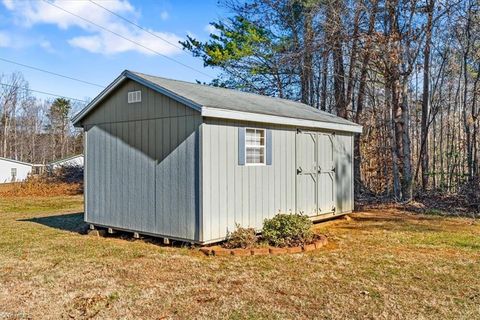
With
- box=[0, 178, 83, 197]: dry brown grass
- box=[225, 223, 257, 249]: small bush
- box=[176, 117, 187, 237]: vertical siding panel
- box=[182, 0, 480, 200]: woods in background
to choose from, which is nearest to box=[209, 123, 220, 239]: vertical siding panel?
box=[225, 223, 257, 249]: small bush

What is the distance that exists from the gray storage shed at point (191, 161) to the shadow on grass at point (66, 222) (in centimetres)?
95

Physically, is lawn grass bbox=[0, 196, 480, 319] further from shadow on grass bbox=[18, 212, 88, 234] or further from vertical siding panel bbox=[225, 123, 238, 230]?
shadow on grass bbox=[18, 212, 88, 234]

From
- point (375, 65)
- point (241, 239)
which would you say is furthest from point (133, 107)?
point (375, 65)

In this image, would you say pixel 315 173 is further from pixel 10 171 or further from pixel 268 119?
pixel 10 171

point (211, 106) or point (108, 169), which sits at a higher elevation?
point (211, 106)

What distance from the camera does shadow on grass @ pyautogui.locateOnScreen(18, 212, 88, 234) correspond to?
8.29 metres

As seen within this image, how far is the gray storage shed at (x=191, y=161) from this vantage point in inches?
231

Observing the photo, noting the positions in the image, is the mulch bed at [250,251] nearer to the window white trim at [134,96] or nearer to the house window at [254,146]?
the house window at [254,146]

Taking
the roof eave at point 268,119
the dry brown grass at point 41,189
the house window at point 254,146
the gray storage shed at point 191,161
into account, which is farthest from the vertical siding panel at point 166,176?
the dry brown grass at point 41,189

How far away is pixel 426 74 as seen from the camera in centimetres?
1240

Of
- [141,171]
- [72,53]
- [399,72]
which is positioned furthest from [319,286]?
[72,53]

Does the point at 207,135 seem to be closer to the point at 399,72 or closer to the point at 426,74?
the point at 399,72

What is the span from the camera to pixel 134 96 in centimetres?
670

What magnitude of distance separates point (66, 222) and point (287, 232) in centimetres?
577
